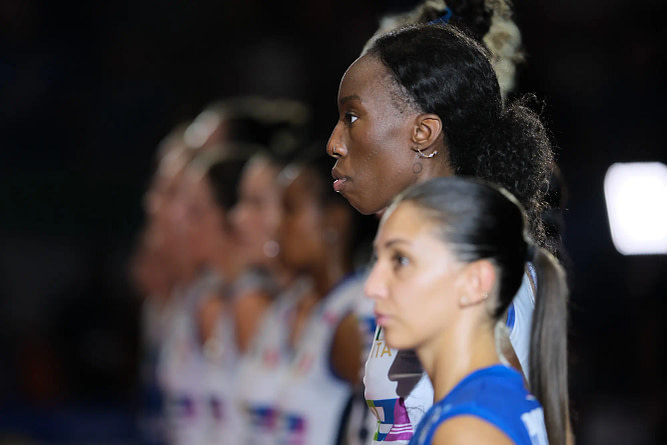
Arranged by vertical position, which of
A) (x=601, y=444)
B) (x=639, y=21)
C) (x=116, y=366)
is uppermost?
(x=639, y=21)

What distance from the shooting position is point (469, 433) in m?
1.09

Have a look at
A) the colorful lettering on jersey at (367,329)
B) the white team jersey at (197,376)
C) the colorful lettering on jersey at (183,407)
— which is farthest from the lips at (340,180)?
the colorful lettering on jersey at (183,407)

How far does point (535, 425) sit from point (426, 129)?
55cm

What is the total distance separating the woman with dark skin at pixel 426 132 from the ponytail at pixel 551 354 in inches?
7.7

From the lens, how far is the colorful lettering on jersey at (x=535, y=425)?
1155 mm

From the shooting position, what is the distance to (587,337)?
381cm

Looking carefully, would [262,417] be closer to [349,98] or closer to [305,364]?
[305,364]

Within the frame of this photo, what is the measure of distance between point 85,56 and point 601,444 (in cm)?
535

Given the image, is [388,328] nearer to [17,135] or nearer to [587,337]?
[587,337]

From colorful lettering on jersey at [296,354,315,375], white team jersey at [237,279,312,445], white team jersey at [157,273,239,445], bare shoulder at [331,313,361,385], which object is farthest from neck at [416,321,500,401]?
white team jersey at [157,273,239,445]

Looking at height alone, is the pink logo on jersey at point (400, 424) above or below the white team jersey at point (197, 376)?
above

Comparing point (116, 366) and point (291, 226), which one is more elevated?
point (291, 226)

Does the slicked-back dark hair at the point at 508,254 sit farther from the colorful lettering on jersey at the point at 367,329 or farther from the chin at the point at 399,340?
the colorful lettering on jersey at the point at 367,329

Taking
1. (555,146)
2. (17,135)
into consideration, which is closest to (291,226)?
(555,146)
